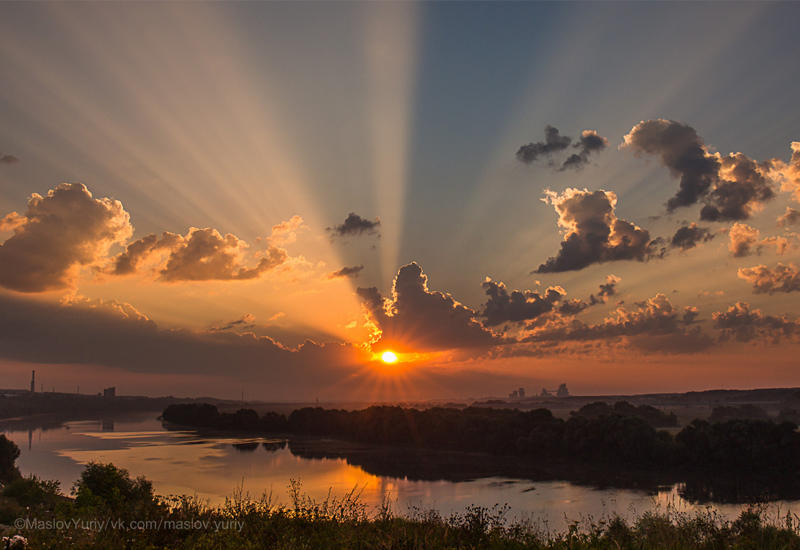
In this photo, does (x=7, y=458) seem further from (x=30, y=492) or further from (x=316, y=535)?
(x=316, y=535)

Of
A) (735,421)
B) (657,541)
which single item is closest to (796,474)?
(735,421)

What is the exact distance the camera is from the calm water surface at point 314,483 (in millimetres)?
55500

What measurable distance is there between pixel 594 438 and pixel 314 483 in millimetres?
47345

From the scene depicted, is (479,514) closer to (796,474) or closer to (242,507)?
(242,507)

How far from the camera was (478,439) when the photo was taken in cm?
10188

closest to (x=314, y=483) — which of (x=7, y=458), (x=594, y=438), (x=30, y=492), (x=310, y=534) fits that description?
(x=30, y=492)

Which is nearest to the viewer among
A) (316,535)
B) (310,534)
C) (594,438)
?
(316,535)

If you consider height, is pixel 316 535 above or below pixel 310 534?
above

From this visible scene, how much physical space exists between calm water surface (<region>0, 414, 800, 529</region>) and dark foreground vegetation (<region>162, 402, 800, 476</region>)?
419 inches

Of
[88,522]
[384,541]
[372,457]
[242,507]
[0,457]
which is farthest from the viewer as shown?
[372,457]

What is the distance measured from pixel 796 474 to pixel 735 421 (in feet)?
31.6

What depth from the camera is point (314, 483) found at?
72.2 m

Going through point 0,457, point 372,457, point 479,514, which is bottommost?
point 372,457

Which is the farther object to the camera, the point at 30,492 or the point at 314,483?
the point at 314,483
